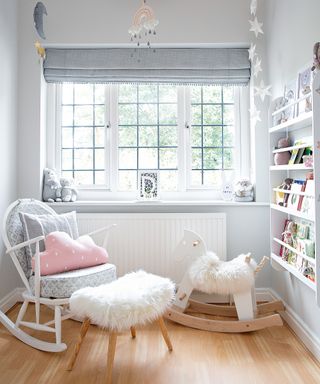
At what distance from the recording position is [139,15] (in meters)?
2.59

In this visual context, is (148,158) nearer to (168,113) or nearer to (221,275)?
(168,113)

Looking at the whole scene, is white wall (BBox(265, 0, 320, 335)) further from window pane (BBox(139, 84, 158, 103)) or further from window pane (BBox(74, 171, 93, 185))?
window pane (BBox(74, 171, 93, 185))

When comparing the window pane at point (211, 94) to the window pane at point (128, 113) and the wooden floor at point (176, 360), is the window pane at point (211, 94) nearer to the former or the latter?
the window pane at point (128, 113)

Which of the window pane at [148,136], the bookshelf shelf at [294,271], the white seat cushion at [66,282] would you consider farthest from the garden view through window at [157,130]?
the white seat cushion at [66,282]

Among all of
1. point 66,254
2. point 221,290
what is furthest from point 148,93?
point 221,290

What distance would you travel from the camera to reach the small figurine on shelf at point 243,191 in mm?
2883

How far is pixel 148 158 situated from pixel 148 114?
399mm

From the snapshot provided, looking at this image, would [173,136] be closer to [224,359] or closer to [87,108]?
[87,108]

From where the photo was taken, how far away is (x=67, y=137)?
315 cm

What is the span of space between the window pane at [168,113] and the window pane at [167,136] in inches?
2.5

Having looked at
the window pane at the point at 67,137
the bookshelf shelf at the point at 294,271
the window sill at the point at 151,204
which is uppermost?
the window pane at the point at 67,137

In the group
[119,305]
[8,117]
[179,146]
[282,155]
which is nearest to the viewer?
[119,305]

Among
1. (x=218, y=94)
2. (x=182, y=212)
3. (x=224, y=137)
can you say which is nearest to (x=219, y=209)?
(x=182, y=212)

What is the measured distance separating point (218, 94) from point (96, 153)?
48.5 inches
